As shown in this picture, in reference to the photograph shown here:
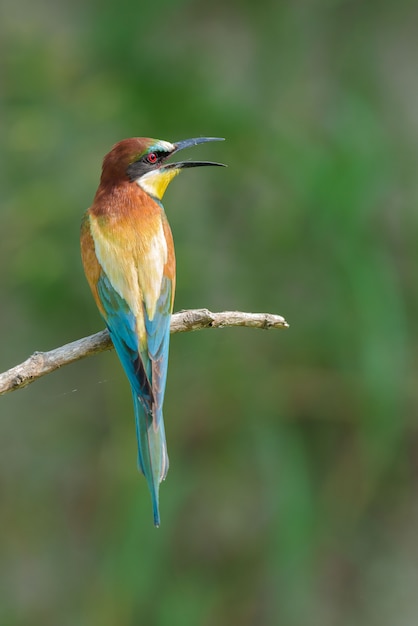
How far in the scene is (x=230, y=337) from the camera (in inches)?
174

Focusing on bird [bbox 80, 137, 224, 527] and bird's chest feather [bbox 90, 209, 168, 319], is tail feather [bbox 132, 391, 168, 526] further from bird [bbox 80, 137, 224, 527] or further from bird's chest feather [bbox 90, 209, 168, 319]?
bird's chest feather [bbox 90, 209, 168, 319]

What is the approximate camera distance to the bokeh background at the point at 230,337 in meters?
4.21

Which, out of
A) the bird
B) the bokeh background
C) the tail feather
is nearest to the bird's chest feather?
the bird

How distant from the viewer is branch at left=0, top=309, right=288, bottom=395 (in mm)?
2326

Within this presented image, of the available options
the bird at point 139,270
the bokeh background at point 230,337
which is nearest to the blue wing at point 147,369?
the bird at point 139,270

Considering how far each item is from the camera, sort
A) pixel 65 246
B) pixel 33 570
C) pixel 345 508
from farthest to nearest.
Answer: pixel 33 570 → pixel 345 508 → pixel 65 246

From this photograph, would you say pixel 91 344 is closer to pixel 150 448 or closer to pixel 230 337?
pixel 150 448

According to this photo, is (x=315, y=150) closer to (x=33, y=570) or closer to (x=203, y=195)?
(x=203, y=195)

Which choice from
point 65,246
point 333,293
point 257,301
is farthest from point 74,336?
point 333,293

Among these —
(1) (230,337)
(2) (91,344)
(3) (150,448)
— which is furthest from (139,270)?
(1) (230,337)

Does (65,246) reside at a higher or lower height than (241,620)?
higher

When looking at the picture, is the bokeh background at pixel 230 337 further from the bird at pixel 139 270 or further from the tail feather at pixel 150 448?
the tail feather at pixel 150 448

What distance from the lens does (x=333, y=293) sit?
4.48 metres

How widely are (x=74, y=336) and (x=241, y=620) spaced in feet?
4.65
